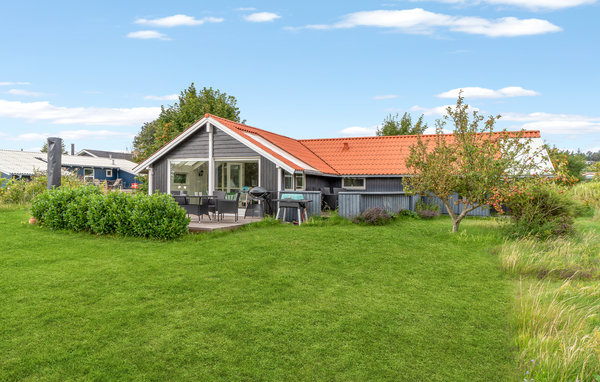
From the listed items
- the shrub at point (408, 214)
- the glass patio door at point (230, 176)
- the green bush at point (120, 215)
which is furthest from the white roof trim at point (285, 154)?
the green bush at point (120, 215)

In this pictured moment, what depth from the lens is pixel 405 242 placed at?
1117 centimetres

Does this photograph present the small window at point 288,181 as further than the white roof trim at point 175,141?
No

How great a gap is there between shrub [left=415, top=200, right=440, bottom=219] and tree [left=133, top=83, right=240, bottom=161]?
1935 centimetres

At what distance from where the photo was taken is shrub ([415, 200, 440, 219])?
55.0 feet

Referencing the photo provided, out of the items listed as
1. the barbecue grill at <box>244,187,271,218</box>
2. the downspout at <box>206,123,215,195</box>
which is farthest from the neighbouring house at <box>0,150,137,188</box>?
the barbecue grill at <box>244,187,271,218</box>

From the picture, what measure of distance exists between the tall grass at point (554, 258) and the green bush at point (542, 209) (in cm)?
54

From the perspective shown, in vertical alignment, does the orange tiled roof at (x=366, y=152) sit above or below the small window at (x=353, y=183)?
above

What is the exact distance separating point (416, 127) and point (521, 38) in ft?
70.5

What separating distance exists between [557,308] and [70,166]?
51611 millimetres

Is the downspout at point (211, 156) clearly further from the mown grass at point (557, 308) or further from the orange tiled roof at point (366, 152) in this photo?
the mown grass at point (557, 308)

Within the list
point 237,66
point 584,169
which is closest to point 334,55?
point 237,66

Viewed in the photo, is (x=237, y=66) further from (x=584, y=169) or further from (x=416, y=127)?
(x=584, y=169)

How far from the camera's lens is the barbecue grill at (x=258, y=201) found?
635 inches

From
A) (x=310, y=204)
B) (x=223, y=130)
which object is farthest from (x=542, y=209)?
(x=223, y=130)
